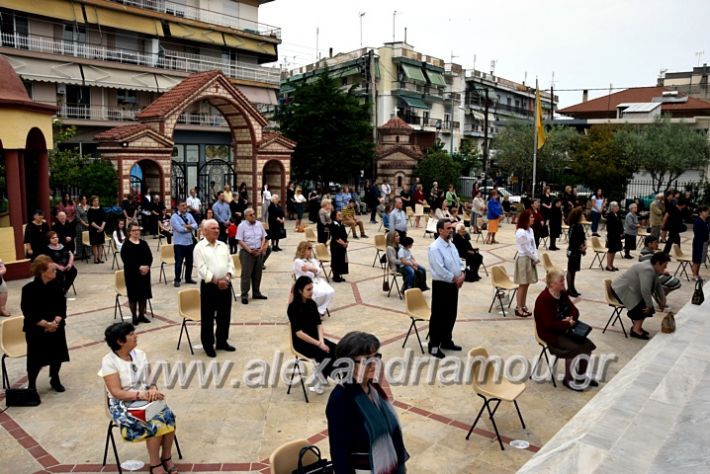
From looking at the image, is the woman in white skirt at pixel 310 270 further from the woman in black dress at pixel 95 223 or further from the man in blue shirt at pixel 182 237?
the woman in black dress at pixel 95 223

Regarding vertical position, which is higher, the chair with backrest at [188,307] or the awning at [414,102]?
the awning at [414,102]

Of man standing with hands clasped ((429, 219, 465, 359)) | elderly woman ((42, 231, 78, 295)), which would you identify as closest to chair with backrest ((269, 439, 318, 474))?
man standing with hands clasped ((429, 219, 465, 359))

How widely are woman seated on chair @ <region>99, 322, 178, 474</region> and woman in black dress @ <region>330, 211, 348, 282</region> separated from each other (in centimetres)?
765

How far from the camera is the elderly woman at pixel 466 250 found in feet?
42.2

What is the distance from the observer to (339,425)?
3445 mm

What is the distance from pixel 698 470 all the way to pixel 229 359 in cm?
558

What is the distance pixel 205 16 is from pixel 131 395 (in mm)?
34962

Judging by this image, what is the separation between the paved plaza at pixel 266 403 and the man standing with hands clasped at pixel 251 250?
18.2 inches

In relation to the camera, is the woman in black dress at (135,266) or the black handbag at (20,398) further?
the woman in black dress at (135,266)

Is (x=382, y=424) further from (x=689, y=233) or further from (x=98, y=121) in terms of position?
(x=98, y=121)

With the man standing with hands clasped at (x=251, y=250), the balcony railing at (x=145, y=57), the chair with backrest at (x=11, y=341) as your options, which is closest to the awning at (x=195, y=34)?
the balcony railing at (x=145, y=57)

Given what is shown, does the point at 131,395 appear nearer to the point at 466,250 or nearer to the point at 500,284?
the point at 500,284

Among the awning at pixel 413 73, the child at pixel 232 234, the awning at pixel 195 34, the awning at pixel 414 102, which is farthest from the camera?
the awning at pixel 414 102

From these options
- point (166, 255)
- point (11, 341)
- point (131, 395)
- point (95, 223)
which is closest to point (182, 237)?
point (166, 255)
